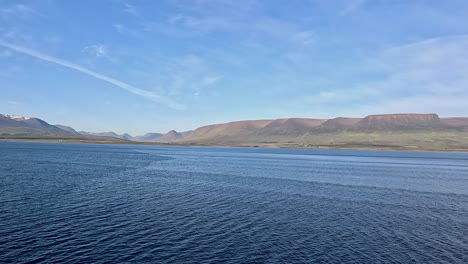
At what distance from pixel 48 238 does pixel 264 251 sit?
19859 millimetres

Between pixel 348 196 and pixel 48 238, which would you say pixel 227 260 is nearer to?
pixel 48 238

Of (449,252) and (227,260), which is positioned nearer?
(227,260)

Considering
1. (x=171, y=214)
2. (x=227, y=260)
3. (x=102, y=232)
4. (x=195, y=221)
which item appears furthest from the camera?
(x=171, y=214)

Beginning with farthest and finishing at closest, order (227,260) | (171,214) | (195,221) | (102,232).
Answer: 1. (171,214)
2. (195,221)
3. (102,232)
4. (227,260)

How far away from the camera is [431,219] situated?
149 ft

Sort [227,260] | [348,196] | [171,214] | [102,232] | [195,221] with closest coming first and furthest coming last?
[227,260]
[102,232]
[195,221]
[171,214]
[348,196]

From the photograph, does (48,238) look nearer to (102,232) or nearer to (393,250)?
(102,232)

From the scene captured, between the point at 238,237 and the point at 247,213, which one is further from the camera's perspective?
the point at 247,213

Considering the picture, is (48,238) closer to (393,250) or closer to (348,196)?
(393,250)

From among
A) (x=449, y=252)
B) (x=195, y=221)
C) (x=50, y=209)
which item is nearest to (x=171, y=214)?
(x=195, y=221)

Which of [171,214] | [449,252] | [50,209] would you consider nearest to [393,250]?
[449,252]

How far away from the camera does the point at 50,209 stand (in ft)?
137

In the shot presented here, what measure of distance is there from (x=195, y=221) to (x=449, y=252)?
26205mm

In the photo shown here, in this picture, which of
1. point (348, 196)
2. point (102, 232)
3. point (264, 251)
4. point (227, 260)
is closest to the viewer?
point (227, 260)
